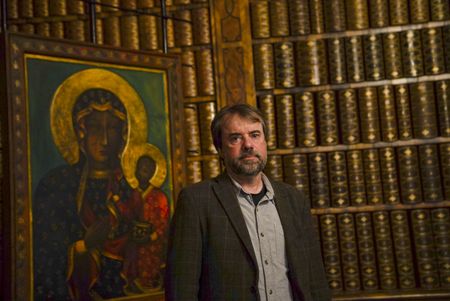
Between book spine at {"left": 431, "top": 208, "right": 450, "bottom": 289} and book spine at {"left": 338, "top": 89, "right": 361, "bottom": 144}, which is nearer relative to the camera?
book spine at {"left": 431, "top": 208, "right": 450, "bottom": 289}

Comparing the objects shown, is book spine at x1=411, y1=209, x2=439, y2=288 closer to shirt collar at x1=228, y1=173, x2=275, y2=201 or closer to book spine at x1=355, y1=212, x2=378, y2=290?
book spine at x1=355, y1=212, x2=378, y2=290

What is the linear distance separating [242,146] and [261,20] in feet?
7.15

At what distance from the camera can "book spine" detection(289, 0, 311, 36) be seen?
3914 millimetres

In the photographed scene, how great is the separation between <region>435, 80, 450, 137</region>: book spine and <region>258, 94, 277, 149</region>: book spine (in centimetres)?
118

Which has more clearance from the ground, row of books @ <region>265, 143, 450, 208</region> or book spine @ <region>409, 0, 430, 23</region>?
book spine @ <region>409, 0, 430, 23</region>

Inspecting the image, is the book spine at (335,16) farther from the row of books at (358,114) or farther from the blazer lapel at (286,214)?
the blazer lapel at (286,214)

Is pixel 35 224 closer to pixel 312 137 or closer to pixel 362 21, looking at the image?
pixel 312 137

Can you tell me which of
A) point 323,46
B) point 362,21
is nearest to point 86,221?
point 323,46

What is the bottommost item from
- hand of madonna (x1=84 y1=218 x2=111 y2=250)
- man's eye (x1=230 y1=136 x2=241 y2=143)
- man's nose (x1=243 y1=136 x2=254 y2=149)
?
hand of madonna (x1=84 y1=218 x2=111 y2=250)

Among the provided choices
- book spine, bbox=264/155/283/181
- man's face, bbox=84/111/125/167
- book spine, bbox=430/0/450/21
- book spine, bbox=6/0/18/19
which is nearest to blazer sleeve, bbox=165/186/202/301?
man's face, bbox=84/111/125/167

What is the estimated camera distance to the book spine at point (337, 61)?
12.7ft

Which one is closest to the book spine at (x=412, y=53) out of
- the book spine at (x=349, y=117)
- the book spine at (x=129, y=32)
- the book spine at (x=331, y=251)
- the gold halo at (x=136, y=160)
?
the book spine at (x=349, y=117)

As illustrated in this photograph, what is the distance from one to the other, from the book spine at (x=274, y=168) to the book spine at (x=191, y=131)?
0.54m

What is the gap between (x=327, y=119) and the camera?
12.5 feet
